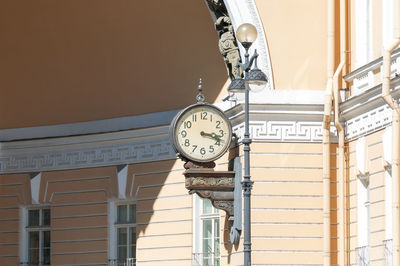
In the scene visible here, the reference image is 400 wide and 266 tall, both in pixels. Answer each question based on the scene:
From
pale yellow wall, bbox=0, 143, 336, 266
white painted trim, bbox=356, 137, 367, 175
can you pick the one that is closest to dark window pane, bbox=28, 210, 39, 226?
pale yellow wall, bbox=0, 143, 336, 266

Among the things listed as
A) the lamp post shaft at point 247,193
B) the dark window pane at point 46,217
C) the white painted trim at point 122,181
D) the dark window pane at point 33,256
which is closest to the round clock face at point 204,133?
the lamp post shaft at point 247,193

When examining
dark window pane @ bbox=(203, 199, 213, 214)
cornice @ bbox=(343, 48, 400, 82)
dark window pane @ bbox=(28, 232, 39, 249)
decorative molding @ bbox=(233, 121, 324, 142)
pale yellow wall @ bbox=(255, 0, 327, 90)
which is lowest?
dark window pane @ bbox=(28, 232, 39, 249)

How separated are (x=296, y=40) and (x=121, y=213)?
5.52 metres

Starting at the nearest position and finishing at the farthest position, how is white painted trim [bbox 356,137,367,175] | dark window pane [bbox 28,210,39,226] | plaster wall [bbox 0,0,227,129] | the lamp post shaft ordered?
1. the lamp post shaft
2. white painted trim [bbox 356,137,367,175]
3. plaster wall [bbox 0,0,227,129]
4. dark window pane [bbox 28,210,39,226]

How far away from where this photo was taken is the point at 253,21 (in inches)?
769

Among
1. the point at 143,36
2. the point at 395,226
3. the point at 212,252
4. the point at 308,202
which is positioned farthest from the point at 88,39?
the point at 395,226

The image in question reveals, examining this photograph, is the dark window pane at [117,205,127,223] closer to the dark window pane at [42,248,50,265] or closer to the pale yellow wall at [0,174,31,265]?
the dark window pane at [42,248,50,265]

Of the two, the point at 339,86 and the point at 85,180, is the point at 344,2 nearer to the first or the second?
the point at 339,86

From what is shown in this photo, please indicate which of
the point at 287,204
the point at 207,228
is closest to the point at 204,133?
the point at 287,204

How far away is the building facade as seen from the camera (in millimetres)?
18625

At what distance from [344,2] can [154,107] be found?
4.75 m

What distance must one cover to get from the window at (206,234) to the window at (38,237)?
388cm

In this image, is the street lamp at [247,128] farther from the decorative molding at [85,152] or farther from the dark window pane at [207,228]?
the decorative molding at [85,152]

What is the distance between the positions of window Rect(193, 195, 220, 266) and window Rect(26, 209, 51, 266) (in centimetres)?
388
